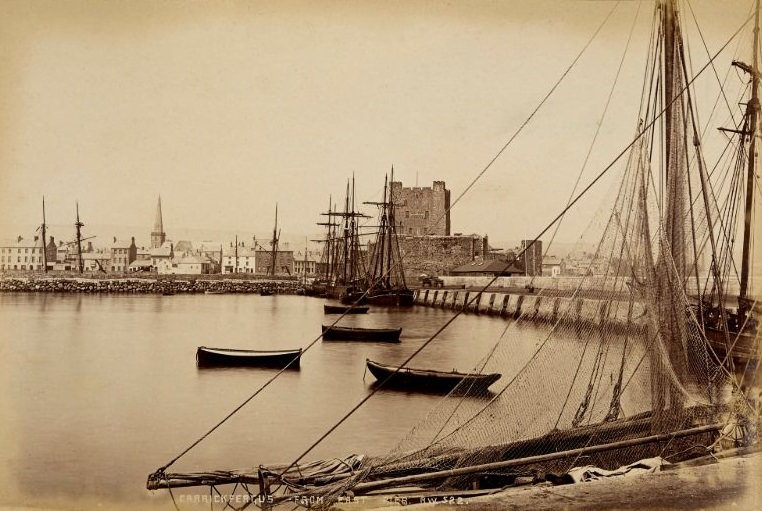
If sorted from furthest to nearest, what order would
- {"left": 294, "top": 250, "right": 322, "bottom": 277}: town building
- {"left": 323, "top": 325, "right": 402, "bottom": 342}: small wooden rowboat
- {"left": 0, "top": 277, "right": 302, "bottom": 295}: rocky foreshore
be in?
{"left": 294, "top": 250, "right": 322, "bottom": 277}: town building → {"left": 0, "top": 277, "right": 302, "bottom": 295}: rocky foreshore → {"left": 323, "top": 325, "right": 402, "bottom": 342}: small wooden rowboat

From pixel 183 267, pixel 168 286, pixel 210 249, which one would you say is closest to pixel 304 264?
pixel 168 286

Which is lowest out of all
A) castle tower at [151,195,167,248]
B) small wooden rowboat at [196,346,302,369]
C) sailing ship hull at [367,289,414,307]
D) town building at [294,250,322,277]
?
sailing ship hull at [367,289,414,307]

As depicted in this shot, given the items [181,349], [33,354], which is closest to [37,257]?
[33,354]

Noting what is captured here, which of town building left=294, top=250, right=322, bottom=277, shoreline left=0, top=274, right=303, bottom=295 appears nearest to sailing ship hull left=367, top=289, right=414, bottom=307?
town building left=294, top=250, right=322, bottom=277

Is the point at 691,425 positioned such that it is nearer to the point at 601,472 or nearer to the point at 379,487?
the point at 601,472

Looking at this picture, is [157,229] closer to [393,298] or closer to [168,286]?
[168,286]

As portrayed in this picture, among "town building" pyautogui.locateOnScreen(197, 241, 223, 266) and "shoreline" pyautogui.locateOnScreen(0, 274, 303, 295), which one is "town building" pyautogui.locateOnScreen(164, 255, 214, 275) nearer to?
"town building" pyautogui.locateOnScreen(197, 241, 223, 266)
